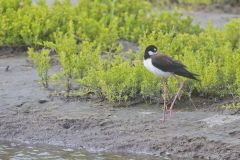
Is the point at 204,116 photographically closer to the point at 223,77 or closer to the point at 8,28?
the point at 223,77

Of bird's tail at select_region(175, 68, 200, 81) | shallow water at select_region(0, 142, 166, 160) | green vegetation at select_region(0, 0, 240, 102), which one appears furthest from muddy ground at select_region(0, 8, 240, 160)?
bird's tail at select_region(175, 68, 200, 81)

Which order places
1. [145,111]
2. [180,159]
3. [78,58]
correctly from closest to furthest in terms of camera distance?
[180,159] → [145,111] → [78,58]

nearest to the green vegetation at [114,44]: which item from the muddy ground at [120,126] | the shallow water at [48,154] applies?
the muddy ground at [120,126]

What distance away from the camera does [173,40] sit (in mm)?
10273

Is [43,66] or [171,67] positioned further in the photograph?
[43,66]

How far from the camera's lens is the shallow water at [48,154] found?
25.3 feet

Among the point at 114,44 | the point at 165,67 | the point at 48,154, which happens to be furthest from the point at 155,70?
the point at 114,44

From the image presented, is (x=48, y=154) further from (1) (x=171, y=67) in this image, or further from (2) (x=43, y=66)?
(2) (x=43, y=66)

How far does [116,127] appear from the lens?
826 centimetres

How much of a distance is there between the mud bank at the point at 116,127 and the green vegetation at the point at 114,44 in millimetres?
280

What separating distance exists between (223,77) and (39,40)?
3571 millimetres

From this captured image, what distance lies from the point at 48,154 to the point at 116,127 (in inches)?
34.1

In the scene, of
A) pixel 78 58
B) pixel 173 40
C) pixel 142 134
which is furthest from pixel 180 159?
pixel 173 40

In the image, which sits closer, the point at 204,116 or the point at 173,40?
the point at 204,116
